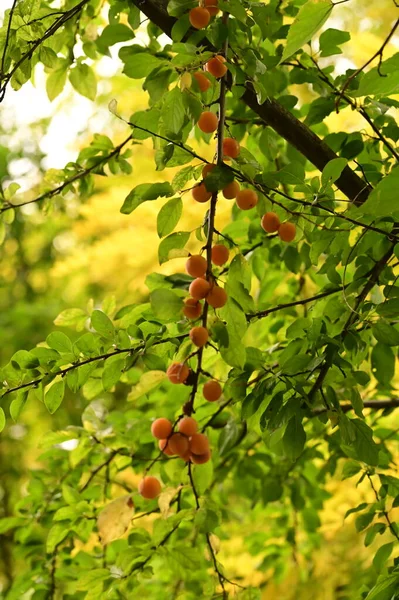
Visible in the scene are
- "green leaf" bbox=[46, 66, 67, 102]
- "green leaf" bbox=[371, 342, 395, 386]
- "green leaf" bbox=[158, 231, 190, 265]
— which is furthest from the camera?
"green leaf" bbox=[46, 66, 67, 102]

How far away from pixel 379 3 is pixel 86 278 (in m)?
1.60

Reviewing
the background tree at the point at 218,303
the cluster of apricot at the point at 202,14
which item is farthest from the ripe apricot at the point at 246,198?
the cluster of apricot at the point at 202,14

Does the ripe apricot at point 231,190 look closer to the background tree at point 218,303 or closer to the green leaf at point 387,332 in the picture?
the background tree at point 218,303

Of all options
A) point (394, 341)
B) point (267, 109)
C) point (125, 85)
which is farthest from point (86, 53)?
point (125, 85)

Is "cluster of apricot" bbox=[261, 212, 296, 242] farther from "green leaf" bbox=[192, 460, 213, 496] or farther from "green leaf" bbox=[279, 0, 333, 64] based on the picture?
"green leaf" bbox=[192, 460, 213, 496]

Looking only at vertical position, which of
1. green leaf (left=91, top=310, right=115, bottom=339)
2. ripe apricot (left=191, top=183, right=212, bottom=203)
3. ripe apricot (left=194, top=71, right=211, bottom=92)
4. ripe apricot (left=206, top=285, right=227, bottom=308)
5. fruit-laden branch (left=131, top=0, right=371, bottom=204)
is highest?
fruit-laden branch (left=131, top=0, right=371, bottom=204)

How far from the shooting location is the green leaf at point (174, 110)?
1.59 feet

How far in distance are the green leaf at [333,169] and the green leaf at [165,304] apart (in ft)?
0.59

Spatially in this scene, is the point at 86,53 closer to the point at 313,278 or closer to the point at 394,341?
the point at 313,278

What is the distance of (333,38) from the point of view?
28.8 inches

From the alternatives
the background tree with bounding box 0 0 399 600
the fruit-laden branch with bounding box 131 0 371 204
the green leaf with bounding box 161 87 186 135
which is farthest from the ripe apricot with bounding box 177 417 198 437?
the fruit-laden branch with bounding box 131 0 371 204

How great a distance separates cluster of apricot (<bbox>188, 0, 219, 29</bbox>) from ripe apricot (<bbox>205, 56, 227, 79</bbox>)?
27 millimetres

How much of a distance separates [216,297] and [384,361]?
0.41 meters

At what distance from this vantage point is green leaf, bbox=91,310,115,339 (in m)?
0.60
